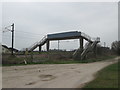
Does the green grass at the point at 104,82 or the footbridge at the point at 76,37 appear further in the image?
the footbridge at the point at 76,37

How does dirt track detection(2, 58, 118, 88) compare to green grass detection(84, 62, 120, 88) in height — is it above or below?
below

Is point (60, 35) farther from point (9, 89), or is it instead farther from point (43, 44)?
point (9, 89)

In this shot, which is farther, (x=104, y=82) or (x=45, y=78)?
(x=45, y=78)

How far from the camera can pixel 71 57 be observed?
155 ft

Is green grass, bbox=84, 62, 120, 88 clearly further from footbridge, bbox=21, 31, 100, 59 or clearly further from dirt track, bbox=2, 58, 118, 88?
footbridge, bbox=21, 31, 100, 59

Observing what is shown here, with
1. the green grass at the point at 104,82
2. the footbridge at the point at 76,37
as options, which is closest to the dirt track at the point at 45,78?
the green grass at the point at 104,82

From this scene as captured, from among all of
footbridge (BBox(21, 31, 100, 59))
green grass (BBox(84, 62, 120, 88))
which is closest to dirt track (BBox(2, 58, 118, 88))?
green grass (BBox(84, 62, 120, 88))

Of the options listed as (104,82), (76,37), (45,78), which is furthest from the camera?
(76,37)

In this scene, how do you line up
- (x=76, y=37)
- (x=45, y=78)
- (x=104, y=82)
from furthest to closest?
(x=76, y=37)
(x=45, y=78)
(x=104, y=82)

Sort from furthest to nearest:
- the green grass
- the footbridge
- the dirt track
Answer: the footbridge, the dirt track, the green grass

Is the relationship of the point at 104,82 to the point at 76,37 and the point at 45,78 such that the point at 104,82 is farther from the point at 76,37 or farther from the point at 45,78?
the point at 76,37

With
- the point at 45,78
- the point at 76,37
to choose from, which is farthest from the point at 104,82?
the point at 76,37

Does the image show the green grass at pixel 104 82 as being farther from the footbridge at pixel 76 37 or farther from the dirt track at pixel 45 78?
the footbridge at pixel 76 37

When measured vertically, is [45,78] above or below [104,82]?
below
